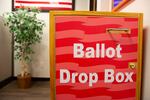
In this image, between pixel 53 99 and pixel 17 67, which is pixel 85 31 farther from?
pixel 17 67

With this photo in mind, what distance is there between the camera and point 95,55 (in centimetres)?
118

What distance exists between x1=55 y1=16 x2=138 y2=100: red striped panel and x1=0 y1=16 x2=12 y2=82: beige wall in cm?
322

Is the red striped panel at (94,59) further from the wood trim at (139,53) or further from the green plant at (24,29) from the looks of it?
the green plant at (24,29)

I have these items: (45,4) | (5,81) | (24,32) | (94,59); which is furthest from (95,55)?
(45,4)

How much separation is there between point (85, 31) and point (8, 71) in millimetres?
3686

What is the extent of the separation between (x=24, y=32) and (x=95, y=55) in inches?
113

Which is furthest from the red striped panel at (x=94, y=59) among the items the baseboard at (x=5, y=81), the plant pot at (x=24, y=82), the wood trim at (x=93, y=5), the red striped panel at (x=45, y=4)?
the red striped panel at (x=45, y=4)

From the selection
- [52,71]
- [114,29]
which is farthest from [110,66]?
[52,71]

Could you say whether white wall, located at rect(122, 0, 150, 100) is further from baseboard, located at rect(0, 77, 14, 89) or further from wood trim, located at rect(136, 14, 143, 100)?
baseboard, located at rect(0, 77, 14, 89)

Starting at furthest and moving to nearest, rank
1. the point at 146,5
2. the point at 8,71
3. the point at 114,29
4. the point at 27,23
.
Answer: the point at 8,71
the point at 27,23
the point at 146,5
the point at 114,29

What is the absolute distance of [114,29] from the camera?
1159 mm

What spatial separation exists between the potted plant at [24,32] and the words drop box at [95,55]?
2824 mm

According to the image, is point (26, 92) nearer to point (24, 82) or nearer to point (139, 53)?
point (24, 82)

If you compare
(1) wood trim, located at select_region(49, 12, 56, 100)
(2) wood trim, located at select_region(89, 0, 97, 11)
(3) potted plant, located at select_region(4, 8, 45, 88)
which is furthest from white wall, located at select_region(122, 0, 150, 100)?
(3) potted plant, located at select_region(4, 8, 45, 88)
